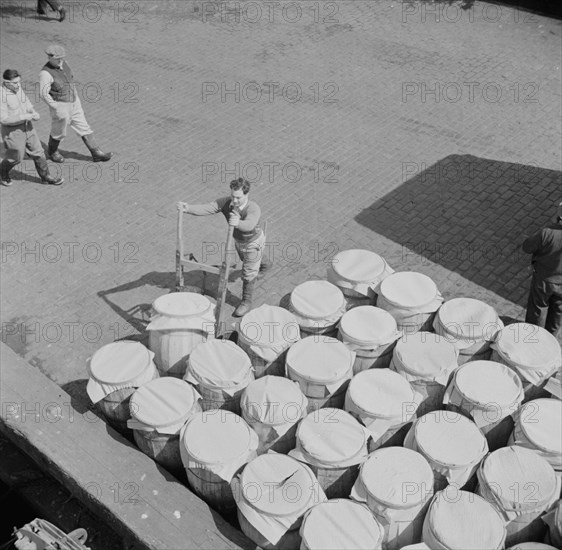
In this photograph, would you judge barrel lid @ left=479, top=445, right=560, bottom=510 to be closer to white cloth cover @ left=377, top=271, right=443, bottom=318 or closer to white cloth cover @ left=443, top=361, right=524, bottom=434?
white cloth cover @ left=443, top=361, right=524, bottom=434

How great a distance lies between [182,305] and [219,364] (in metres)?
0.73

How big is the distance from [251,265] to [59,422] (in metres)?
2.52

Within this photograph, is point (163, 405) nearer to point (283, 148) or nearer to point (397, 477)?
point (397, 477)

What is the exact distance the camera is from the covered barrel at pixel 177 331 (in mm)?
6211

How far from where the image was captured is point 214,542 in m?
5.13

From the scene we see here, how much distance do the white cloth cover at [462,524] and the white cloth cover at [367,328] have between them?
1454mm

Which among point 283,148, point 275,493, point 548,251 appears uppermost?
point 548,251

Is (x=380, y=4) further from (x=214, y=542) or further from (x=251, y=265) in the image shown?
(x=214, y=542)

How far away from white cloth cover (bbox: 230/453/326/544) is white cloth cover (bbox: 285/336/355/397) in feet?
2.38

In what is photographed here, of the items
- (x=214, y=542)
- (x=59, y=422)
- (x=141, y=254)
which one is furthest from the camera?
(x=141, y=254)

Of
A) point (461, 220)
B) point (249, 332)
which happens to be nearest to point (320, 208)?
point (461, 220)

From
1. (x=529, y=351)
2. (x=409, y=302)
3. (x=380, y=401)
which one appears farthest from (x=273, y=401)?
(x=529, y=351)

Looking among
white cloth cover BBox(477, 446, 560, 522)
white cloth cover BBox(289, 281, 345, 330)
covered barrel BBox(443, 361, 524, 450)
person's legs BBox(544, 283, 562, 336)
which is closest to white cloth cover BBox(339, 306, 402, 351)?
white cloth cover BBox(289, 281, 345, 330)

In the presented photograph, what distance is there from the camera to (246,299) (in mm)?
7758
